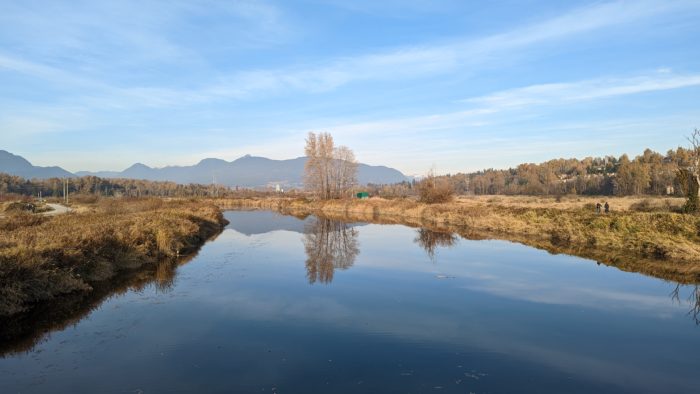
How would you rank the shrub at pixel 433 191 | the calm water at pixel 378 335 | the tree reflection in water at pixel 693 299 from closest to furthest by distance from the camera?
1. the calm water at pixel 378 335
2. the tree reflection in water at pixel 693 299
3. the shrub at pixel 433 191

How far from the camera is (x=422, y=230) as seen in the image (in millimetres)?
34188

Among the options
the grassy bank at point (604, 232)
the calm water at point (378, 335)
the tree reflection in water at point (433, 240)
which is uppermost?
the grassy bank at point (604, 232)

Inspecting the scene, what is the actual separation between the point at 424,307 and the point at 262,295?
4829 millimetres

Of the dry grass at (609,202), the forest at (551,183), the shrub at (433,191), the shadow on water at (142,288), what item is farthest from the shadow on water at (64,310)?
the forest at (551,183)

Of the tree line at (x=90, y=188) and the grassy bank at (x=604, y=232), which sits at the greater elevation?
the tree line at (x=90, y=188)

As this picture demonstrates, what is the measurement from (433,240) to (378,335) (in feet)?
61.2

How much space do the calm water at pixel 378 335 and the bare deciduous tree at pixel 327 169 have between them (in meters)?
50.3

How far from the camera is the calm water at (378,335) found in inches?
299

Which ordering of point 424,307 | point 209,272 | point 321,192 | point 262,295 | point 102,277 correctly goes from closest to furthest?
point 424,307, point 262,295, point 102,277, point 209,272, point 321,192

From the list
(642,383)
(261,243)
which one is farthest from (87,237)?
(642,383)

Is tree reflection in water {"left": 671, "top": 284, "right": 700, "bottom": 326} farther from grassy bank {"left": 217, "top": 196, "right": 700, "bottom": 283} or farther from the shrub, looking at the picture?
the shrub

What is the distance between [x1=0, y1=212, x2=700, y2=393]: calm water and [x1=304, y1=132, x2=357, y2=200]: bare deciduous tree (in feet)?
165

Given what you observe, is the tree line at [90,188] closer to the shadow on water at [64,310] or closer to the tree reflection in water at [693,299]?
the shadow on water at [64,310]

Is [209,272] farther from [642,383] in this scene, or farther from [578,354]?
[642,383]
